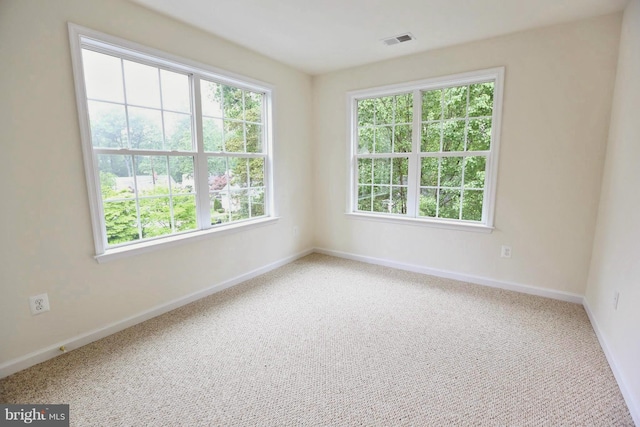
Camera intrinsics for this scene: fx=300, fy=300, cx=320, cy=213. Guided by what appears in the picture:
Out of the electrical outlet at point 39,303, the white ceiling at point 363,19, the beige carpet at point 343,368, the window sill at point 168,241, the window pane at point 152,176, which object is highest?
the white ceiling at point 363,19

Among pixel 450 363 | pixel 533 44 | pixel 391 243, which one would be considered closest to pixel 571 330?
pixel 450 363

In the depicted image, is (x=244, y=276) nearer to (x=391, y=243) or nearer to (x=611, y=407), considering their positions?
(x=391, y=243)

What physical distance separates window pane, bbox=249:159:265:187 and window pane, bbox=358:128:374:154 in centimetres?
127

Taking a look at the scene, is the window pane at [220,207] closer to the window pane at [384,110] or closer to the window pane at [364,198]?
the window pane at [364,198]

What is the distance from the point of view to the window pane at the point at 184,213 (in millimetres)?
2691

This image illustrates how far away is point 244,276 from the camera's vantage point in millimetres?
3303

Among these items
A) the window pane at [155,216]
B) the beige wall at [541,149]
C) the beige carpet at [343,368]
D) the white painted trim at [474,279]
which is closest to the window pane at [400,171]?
the beige wall at [541,149]

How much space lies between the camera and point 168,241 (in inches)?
101

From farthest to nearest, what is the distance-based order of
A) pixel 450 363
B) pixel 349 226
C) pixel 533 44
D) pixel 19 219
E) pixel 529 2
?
pixel 349 226 → pixel 533 44 → pixel 529 2 → pixel 450 363 → pixel 19 219

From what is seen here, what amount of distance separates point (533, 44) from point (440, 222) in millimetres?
1814

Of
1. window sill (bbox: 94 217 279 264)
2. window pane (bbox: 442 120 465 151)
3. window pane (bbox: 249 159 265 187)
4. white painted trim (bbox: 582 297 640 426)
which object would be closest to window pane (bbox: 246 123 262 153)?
window pane (bbox: 249 159 265 187)

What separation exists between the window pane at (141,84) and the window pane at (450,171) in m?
2.83

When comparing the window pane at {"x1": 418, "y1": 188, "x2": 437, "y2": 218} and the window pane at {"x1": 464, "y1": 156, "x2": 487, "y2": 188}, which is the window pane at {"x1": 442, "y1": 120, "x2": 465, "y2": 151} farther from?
the window pane at {"x1": 418, "y1": 188, "x2": 437, "y2": 218}

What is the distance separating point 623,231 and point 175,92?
346 centimetres
